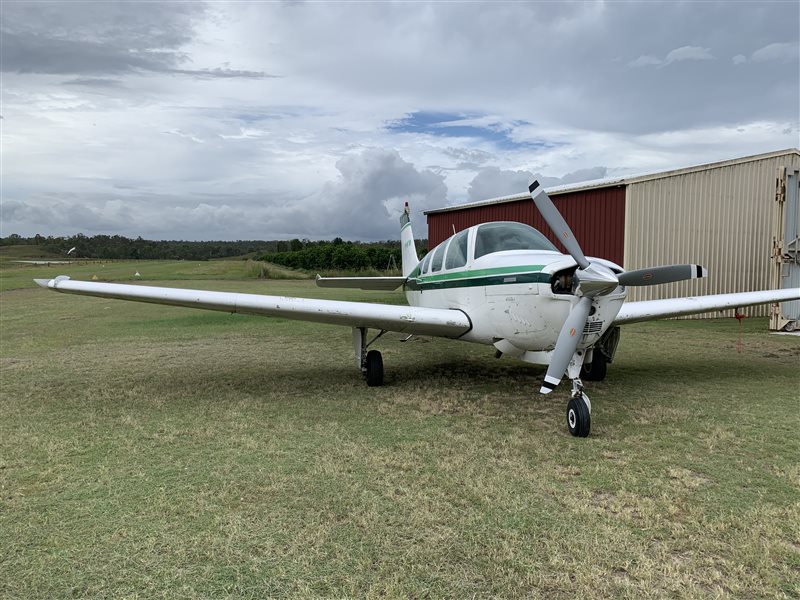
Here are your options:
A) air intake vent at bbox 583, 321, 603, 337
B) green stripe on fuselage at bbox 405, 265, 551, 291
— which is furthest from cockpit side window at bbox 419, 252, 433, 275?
air intake vent at bbox 583, 321, 603, 337

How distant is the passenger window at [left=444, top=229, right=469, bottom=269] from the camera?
23.6 feet

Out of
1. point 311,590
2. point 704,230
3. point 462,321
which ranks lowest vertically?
point 311,590

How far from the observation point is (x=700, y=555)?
3055 mm

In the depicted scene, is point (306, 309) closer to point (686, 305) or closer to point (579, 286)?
point (579, 286)

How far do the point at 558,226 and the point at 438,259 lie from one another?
9.35 ft

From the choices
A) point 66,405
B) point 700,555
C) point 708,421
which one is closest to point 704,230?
point 708,421

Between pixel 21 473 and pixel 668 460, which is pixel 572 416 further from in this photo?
pixel 21 473

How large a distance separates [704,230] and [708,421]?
38.1 feet

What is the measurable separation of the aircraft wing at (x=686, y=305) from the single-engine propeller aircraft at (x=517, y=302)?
0.6 inches

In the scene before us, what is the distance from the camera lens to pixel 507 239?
6.71 metres

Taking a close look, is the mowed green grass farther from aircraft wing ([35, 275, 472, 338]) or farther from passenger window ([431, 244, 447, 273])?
passenger window ([431, 244, 447, 273])

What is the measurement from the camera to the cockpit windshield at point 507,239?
661 cm

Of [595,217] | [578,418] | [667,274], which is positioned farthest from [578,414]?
[595,217]

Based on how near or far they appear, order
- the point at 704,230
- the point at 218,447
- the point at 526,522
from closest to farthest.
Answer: the point at 526,522
the point at 218,447
the point at 704,230
